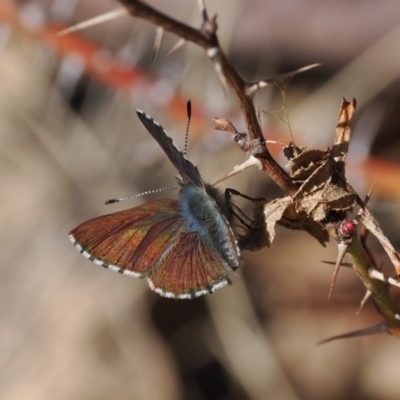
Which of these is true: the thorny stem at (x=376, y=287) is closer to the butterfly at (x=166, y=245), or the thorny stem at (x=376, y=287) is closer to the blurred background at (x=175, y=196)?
the butterfly at (x=166, y=245)

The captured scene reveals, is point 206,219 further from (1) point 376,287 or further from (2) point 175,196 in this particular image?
(2) point 175,196

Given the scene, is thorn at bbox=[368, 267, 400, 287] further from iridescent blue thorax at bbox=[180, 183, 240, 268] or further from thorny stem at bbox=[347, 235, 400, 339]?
iridescent blue thorax at bbox=[180, 183, 240, 268]

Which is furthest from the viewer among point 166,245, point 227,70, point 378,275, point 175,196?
point 175,196

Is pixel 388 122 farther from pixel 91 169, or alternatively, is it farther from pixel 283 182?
pixel 283 182

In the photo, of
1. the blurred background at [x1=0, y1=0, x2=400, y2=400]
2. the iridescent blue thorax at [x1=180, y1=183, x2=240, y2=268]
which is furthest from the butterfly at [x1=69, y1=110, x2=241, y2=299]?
the blurred background at [x1=0, y1=0, x2=400, y2=400]

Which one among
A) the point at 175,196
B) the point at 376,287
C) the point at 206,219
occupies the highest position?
the point at 175,196

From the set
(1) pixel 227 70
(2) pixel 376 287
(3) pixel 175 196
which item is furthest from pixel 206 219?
(3) pixel 175 196

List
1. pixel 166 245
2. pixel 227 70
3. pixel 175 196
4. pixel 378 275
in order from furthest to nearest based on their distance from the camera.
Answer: pixel 175 196 → pixel 166 245 → pixel 378 275 → pixel 227 70
